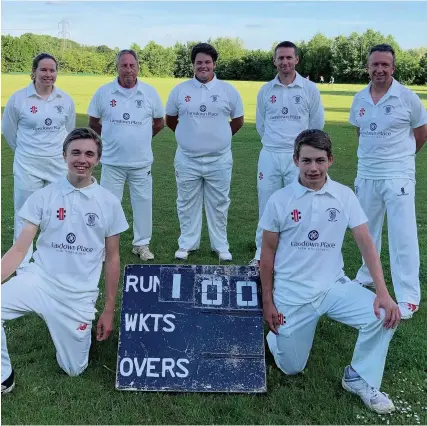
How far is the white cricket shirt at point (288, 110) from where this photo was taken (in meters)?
6.11

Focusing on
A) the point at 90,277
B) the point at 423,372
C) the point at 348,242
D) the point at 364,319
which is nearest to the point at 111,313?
the point at 90,277

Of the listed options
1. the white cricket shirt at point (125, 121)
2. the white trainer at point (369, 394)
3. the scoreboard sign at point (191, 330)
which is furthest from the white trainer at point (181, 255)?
the white trainer at point (369, 394)

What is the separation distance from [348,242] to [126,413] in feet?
15.3

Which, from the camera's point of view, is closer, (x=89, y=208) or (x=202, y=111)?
(x=89, y=208)

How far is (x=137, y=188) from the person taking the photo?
666 centimetres

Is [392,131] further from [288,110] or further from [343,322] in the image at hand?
[343,322]

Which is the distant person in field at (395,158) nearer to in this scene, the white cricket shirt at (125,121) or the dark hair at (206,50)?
the dark hair at (206,50)

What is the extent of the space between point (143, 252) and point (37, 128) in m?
1.92

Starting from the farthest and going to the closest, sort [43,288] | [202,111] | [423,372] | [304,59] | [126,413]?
1. [304,59]
2. [202,111]
3. [423,372]
4. [43,288]
5. [126,413]

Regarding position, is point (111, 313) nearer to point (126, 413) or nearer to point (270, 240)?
point (126, 413)

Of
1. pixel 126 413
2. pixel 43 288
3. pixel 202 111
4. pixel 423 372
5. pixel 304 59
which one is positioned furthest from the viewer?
pixel 304 59

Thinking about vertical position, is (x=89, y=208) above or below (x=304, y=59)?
below

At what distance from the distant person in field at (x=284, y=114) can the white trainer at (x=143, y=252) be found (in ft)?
4.73

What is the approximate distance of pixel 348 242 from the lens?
24.7 ft
